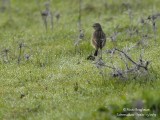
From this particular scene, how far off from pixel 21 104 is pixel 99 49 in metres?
5.49

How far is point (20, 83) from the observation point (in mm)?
13797

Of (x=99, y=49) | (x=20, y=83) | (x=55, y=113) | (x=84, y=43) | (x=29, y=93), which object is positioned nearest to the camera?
(x=55, y=113)

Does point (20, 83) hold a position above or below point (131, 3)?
below

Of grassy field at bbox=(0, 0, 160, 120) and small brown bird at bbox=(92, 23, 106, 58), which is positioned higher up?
small brown bird at bbox=(92, 23, 106, 58)

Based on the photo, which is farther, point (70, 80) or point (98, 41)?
point (98, 41)

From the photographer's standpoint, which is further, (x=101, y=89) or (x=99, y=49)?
(x=99, y=49)

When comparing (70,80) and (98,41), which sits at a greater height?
(98,41)

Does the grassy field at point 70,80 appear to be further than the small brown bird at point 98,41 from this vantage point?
No

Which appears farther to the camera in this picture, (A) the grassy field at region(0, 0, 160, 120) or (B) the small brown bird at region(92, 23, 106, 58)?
(B) the small brown bird at region(92, 23, 106, 58)

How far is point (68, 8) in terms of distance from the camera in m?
29.7

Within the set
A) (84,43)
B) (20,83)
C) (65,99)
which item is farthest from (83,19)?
(65,99)

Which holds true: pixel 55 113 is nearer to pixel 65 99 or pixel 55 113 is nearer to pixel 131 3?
pixel 65 99

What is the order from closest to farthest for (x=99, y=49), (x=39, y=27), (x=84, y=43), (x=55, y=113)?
(x=55, y=113) → (x=99, y=49) → (x=84, y=43) → (x=39, y=27)

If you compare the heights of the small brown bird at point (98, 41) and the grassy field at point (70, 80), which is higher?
the small brown bird at point (98, 41)
